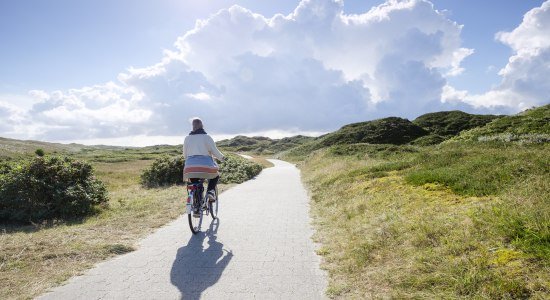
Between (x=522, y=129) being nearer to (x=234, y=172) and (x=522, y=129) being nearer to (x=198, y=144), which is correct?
(x=234, y=172)

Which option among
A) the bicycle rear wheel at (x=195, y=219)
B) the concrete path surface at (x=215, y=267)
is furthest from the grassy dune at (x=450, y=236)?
the bicycle rear wheel at (x=195, y=219)

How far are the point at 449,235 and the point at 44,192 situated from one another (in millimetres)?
12022

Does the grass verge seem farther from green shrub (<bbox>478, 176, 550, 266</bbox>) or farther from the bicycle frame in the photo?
green shrub (<bbox>478, 176, 550, 266</bbox>)

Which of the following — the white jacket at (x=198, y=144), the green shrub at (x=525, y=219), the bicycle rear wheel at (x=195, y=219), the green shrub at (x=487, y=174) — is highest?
the white jacket at (x=198, y=144)

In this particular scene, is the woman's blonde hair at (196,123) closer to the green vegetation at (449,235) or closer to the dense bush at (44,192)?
the green vegetation at (449,235)

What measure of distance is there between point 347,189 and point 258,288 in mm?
8087

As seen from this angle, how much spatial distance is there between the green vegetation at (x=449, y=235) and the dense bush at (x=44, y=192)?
26.2 ft

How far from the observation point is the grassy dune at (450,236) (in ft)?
14.2

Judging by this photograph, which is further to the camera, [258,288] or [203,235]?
[203,235]

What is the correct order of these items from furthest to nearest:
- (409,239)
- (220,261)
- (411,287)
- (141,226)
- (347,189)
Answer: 1. (347,189)
2. (141,226)
3. (220,261)
4. (409,239)
5. (411,287)

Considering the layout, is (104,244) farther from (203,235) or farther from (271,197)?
(271,197)

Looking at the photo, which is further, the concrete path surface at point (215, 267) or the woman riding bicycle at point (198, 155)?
the woman riding bicycle at point (198, 155)

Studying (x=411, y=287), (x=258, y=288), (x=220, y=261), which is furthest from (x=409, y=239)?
(x=220, y=261)

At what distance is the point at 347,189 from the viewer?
12867 mm
